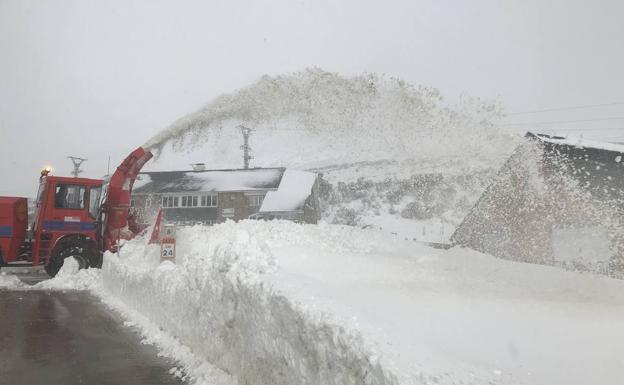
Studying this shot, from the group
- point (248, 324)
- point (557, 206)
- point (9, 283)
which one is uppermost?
point (557, 206)

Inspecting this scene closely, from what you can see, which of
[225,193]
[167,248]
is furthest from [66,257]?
[225,193]

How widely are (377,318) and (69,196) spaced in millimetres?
12861

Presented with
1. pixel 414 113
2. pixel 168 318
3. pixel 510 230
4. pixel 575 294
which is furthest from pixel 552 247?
pixel 168 318

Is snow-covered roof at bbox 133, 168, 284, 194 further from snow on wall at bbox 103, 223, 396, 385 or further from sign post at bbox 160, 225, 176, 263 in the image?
snow on wall at bbox 103, 223, 396, 385

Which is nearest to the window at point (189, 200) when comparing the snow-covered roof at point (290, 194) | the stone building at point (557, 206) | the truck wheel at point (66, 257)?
the snow-covered roof at point (290, 194)

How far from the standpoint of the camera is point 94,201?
1395cm

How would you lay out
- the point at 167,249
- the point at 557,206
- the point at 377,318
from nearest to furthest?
the point at 377,318
the point at 167,249
the point at 557,206

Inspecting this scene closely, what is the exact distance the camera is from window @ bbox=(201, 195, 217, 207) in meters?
39.7

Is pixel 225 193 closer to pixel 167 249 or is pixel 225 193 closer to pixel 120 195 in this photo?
pixel 120 195

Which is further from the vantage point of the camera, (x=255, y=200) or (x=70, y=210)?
(x=255, y=200)

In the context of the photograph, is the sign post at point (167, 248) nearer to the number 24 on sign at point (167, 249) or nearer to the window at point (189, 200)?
the number 24 on sign at point (167, 249)

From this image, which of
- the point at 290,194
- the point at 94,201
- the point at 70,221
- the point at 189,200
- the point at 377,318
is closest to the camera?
the point at 377,318

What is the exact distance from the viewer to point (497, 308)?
14.6ft

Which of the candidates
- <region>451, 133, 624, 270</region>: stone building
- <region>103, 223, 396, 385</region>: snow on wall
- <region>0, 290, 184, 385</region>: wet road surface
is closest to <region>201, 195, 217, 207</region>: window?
<region>451, 133, 624, 270</region>: stone building
